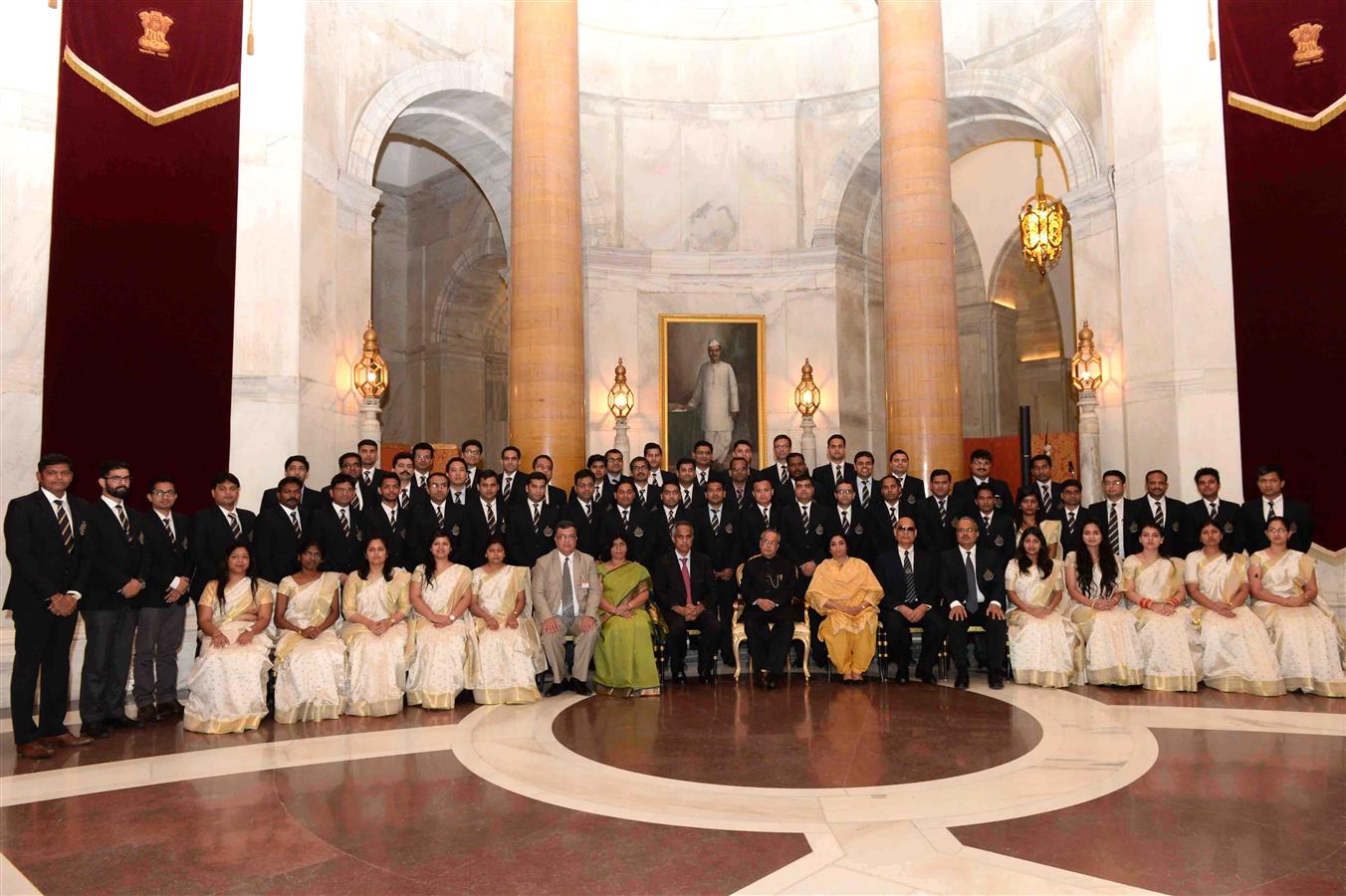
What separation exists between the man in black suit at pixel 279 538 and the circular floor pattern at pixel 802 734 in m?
2.74

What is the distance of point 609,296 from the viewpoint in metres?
16.1

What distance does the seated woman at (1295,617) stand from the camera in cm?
828

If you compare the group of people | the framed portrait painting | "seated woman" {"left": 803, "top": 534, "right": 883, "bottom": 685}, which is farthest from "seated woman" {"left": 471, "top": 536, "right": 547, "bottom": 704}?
the framed portrait painting

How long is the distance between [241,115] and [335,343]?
2.69 m

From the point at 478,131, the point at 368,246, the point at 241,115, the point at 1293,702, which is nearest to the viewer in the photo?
the point at 1293,702

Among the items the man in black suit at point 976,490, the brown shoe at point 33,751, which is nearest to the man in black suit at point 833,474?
the man in black suit at point 976,490

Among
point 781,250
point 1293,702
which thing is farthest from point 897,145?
point 1293,702

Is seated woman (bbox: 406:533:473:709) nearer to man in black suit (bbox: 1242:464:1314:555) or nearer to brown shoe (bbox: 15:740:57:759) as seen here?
brown shoe (bbox: 15:740:57:759)

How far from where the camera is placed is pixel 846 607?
908 cm

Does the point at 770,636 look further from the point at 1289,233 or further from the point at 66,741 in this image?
the point at 1289,233

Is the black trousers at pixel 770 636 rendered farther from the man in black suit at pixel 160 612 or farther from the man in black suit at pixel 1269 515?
the man in black suit at pixel 160 612

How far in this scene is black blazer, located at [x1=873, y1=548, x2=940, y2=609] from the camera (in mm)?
9281

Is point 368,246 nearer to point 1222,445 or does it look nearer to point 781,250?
point 781,250

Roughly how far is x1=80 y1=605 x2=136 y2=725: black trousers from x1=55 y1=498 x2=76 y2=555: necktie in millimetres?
633
